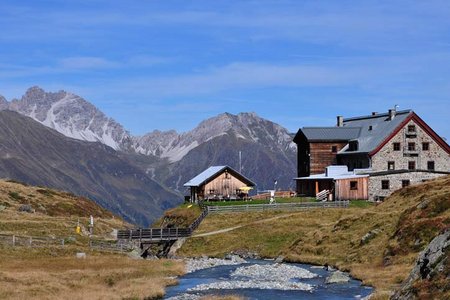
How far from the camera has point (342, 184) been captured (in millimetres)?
110750

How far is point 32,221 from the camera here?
10062cm

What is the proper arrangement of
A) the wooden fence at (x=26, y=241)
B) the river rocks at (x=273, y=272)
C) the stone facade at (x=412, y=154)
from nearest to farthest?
the river rocks at (x=273, y=272), the wooden fence at (x=26, y=241), the stone facade at (x=412, y=154)

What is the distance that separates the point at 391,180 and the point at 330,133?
58.9 feet

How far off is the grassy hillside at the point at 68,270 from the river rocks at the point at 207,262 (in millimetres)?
1512

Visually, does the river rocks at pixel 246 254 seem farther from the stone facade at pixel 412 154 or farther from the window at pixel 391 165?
the window at pixel 391 165

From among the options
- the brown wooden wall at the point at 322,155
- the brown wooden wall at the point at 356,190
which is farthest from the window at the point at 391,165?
the brown wooden wall at the point at 322,155

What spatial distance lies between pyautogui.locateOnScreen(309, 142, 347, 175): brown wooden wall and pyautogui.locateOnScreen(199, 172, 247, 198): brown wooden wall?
13534 mm

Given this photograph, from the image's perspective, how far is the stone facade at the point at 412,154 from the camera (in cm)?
11462

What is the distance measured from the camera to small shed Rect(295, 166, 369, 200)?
110562 millimetres

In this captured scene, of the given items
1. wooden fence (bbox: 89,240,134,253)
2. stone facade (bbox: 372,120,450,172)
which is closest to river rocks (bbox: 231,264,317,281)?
wooden fence (bbox: 89,240,134,253)

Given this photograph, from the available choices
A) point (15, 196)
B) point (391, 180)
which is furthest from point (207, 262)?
point (15, 196)

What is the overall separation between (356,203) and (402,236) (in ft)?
137

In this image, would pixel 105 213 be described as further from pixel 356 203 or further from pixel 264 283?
pixel 264 283

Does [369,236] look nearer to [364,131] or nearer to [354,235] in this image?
[354,235]
